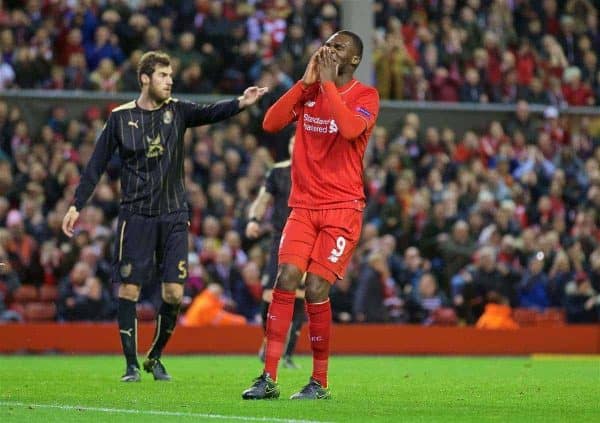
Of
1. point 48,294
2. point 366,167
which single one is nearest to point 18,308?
point 48,294

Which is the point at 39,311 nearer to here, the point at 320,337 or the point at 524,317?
the point at 524,317

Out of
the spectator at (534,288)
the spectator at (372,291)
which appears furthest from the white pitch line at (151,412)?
the spectator at (534,288)

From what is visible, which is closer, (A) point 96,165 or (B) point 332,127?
(B) point 332,127

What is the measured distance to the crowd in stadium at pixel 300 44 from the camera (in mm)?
21859

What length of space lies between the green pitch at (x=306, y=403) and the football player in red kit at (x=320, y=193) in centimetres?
55

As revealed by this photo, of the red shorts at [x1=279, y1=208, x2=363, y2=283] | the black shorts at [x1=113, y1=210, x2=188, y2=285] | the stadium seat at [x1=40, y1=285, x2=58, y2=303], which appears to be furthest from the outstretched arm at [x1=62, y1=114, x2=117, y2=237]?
the stadium seat at [x1=40, y1=285, x2=58, y2=303]

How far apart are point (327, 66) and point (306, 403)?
2.20 meters

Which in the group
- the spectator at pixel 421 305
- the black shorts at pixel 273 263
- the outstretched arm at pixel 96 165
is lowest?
the spectator at pixel 421 305

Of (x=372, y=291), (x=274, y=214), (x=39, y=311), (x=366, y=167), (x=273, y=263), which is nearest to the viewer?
(x=273, y=263)

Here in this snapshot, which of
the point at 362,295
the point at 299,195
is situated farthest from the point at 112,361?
the point at 299,195

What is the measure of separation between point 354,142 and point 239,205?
1151 centimetres

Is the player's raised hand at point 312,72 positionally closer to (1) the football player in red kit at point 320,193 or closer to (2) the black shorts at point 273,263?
(1) the football player in red kit at point 320,193

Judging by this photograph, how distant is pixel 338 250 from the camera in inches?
369

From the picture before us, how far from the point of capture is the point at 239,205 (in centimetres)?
2092
